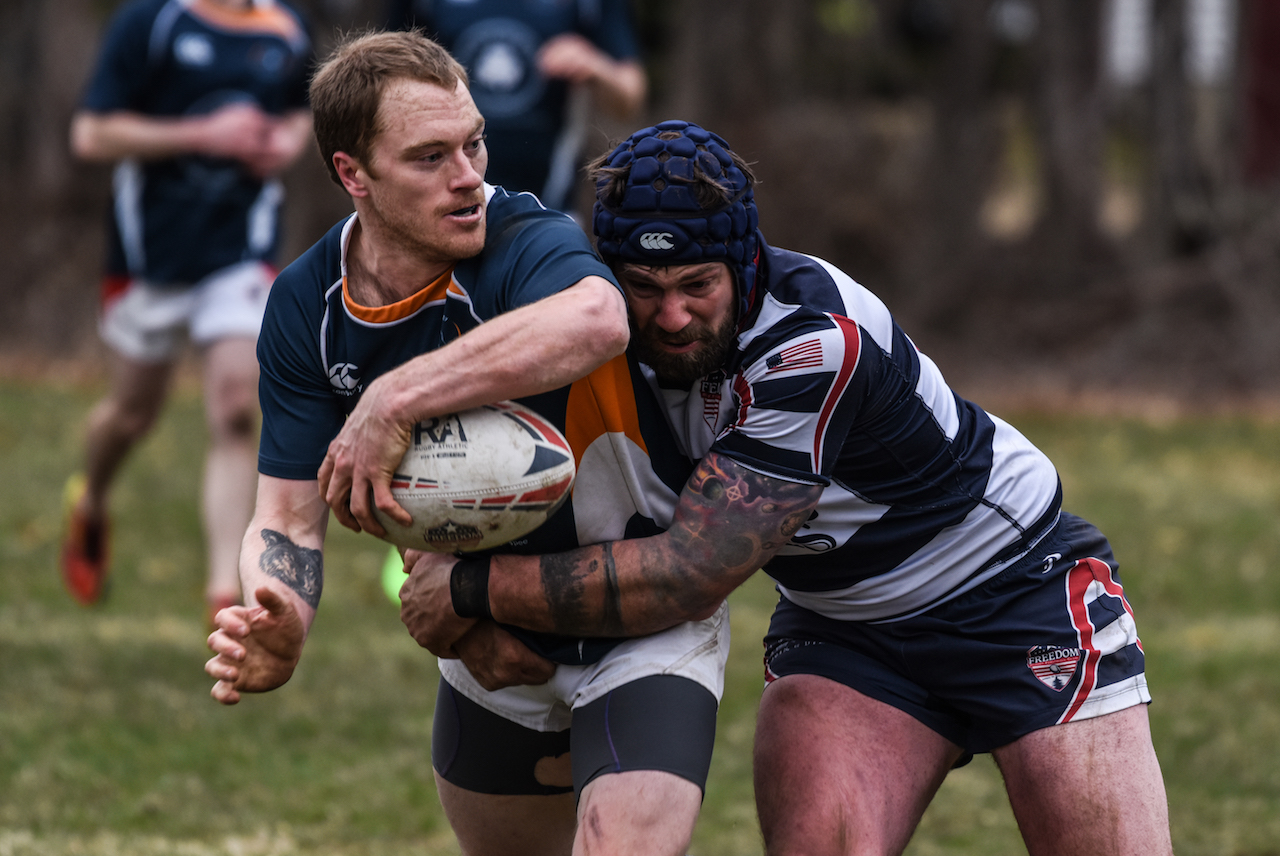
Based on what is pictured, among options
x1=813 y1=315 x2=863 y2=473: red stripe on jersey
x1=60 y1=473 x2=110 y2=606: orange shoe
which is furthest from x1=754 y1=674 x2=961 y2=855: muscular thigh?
x1=60 y1=473 x2=110 y2=606: orange shoe

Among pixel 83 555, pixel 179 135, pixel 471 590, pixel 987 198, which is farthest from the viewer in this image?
pixel 987 198

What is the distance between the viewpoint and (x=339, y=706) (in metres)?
6.19

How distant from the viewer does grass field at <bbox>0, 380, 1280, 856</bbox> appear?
194 inches

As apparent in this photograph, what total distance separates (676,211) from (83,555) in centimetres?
497

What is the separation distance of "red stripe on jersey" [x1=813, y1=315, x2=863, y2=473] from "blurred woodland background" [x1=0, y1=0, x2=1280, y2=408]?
10.0 metres

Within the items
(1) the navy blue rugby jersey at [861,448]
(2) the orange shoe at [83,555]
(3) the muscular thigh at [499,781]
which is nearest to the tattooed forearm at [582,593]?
(1) the navy blue rugby jersey at [861,448]

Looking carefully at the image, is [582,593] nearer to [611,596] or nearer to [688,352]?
[611,596]

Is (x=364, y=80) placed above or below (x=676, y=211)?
above

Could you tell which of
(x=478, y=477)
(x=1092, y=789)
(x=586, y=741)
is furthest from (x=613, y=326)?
(x=1092, y=789)

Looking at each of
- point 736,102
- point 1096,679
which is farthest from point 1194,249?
point 1096,679

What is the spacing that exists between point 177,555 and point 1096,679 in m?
6.08

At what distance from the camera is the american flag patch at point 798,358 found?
3.26m

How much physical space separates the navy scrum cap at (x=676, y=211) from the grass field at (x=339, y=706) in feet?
7.57

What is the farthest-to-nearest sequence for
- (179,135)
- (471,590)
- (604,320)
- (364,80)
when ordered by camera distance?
(179,135)
(471,590)
(364,80)
(604,320)
